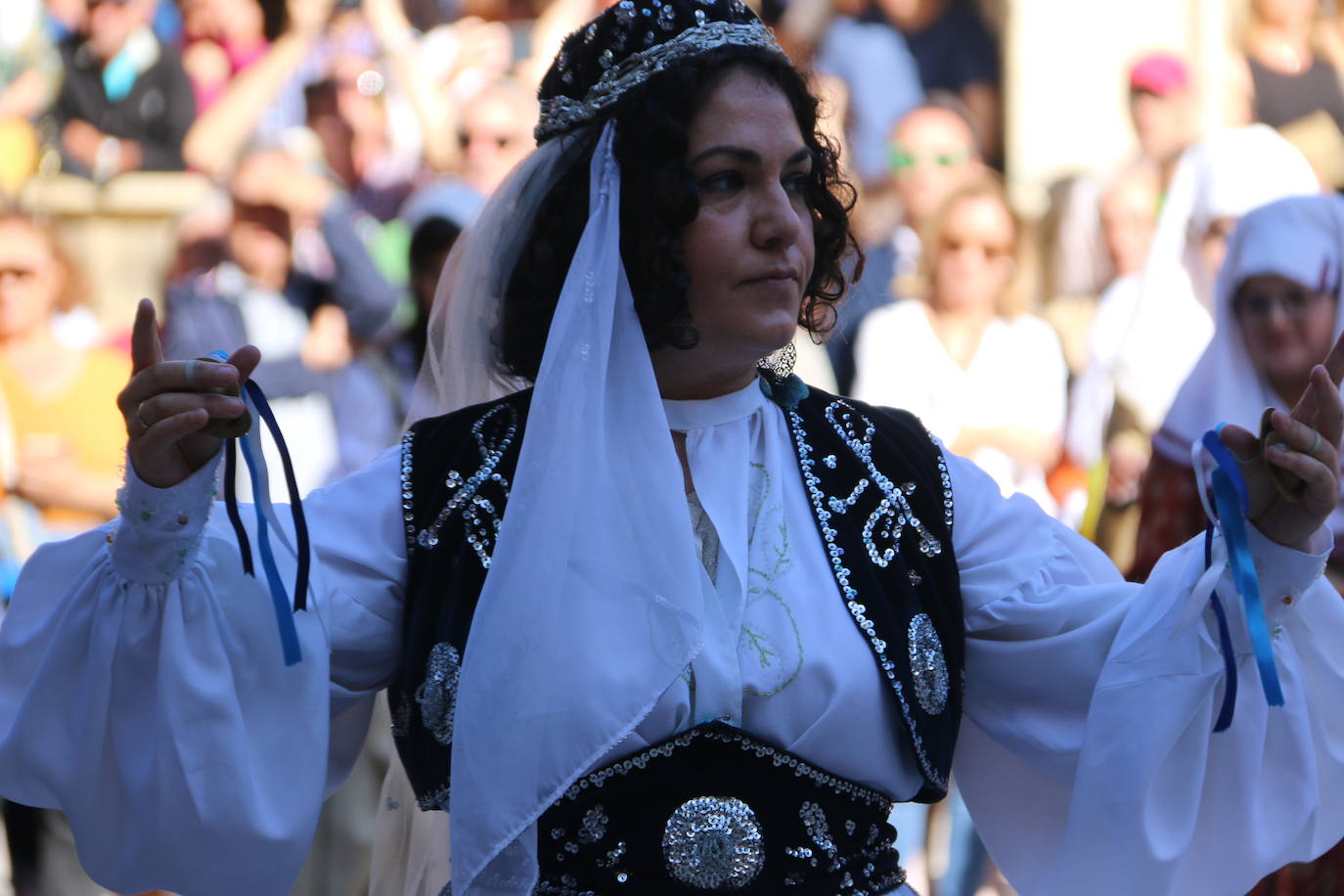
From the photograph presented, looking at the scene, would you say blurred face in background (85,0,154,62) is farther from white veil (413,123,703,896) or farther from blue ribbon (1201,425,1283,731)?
blue ribbon (1201,425,1283,731)

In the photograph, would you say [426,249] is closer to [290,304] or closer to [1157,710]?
[290,304]

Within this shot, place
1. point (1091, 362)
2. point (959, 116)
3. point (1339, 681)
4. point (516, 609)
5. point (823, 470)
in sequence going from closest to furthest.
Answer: point (516, 609) → point (1339, 681) → point (823, 470) → point (1091, 362) → point (959, 116)

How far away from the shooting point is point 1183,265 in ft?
20.0

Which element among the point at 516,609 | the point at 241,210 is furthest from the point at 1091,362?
the point at 516,609

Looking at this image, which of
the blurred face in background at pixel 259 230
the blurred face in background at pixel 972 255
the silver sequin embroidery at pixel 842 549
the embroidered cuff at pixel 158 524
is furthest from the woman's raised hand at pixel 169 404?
the blurred face in background at pixel 972 255

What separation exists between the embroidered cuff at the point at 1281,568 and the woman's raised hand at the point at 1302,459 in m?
0.01

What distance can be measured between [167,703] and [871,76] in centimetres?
518

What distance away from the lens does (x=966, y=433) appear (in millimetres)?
5910

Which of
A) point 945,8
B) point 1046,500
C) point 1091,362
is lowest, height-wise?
point 1046,500

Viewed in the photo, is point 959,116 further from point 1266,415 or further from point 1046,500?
point 1266,415

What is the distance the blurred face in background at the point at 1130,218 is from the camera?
6453mm

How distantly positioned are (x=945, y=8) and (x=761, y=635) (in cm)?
540

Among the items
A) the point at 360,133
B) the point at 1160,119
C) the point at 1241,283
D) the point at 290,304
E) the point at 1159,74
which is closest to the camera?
the point at 1241,283

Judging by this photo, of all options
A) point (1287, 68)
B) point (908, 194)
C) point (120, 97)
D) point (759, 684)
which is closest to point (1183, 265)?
point (908, 194)
